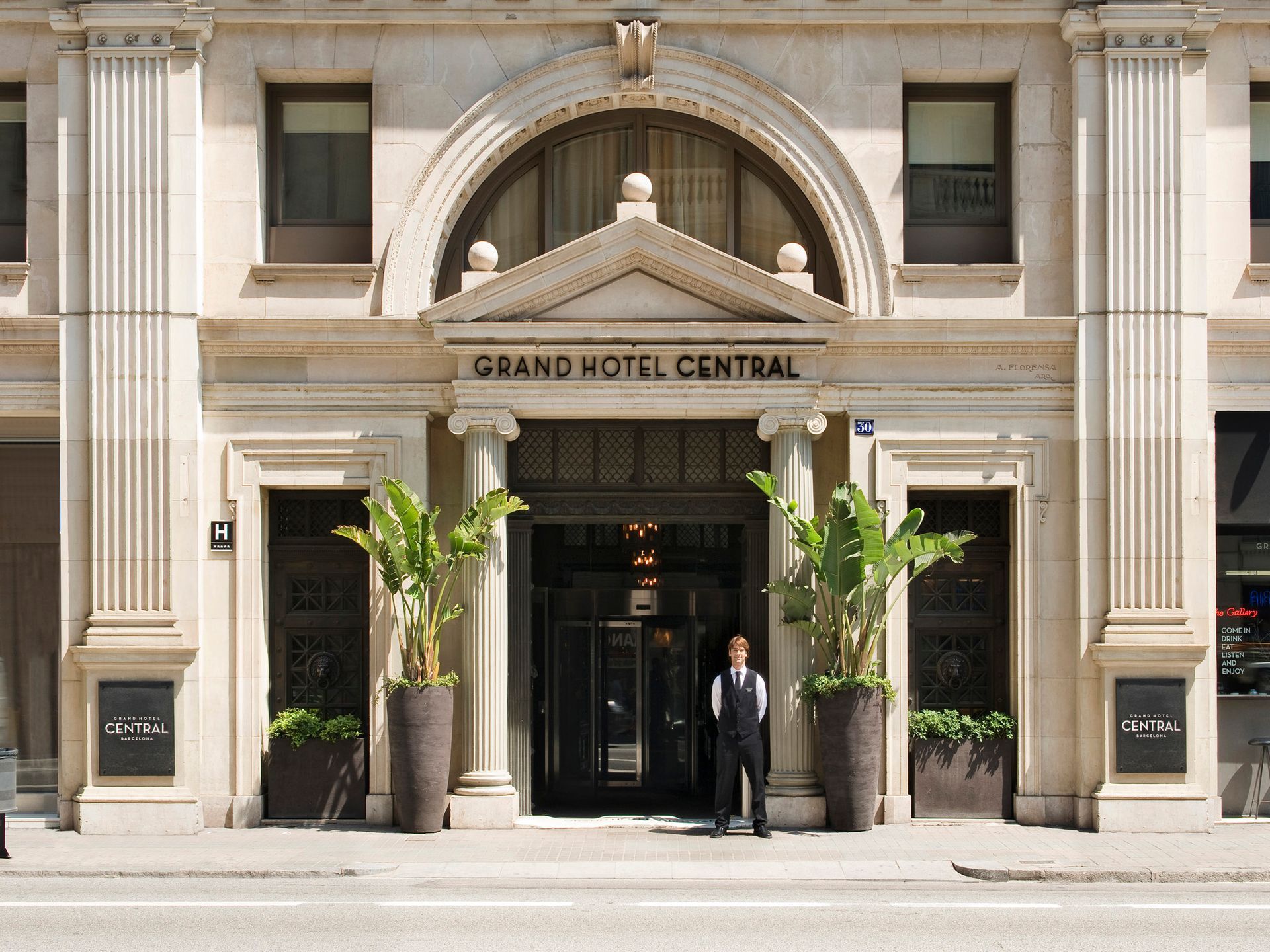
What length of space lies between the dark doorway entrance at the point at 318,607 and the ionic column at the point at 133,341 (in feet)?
3.04

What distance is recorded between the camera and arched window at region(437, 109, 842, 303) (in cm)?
1652

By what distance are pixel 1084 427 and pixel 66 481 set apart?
10.8m

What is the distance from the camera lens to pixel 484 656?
15.6 m

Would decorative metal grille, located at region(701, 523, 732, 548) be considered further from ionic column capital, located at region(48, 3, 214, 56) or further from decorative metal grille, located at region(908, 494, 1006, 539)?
ionic column capital, located at region(48, 3, 214, 56)

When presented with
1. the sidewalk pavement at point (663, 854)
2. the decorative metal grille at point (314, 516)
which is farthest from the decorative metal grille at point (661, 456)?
the sidewalk pavement at point (663, 854)

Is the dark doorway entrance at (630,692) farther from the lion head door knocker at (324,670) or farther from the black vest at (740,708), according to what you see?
the black vest at (740,708)

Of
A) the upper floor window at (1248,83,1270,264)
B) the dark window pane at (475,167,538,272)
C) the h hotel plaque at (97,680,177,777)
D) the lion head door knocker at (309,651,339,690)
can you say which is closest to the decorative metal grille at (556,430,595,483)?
the dark window pane at (475,167,538,272)

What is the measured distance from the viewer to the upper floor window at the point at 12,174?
16.4 metres

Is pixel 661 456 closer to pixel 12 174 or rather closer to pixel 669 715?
pixel 669 715

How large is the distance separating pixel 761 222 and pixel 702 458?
276 cm

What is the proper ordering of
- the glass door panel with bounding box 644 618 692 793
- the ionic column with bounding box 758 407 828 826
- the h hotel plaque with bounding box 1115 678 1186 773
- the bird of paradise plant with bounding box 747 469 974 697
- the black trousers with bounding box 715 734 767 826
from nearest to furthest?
the bird of paradise plant with bounding box 747 469 974 697
the black trousers with bounding box 715 734 767 826
the h hotel plaque with bounding box 1115 678 1186 773
the ionic column with bounding box 758 407 828 826
the glass door panel with bounding box 644 618 692 793

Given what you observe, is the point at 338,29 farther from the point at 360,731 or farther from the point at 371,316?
the point at 360,731

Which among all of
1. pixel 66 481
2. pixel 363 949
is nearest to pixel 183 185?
pixel 66 481

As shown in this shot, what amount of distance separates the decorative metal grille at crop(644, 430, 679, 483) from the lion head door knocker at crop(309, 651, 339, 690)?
397cm
